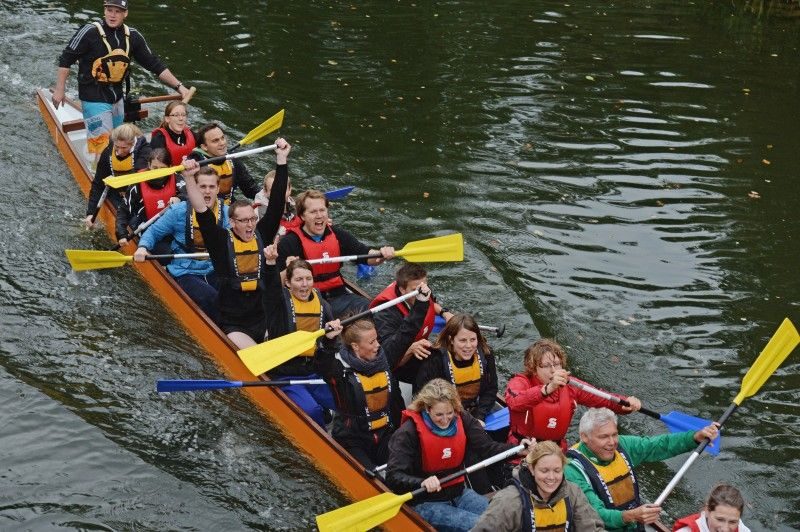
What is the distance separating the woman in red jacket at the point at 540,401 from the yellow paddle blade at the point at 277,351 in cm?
141

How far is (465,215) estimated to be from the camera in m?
11.1

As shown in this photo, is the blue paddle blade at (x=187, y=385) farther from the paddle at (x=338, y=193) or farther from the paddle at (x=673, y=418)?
the paddle at (x=338, y=193)

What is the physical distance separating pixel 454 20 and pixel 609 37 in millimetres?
2456

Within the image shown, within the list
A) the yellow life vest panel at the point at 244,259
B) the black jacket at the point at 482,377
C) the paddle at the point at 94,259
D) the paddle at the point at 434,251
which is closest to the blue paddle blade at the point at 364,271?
the paddle at the point at 434,251

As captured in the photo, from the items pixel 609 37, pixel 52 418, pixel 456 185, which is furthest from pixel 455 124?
pixel 52 418

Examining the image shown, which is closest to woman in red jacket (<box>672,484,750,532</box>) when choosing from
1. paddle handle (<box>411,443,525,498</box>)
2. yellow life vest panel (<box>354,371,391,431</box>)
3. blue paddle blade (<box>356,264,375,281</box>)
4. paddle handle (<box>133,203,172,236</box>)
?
paddle handle (<box>411,443,525,498</box>)

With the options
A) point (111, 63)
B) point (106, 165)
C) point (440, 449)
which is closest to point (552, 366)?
point (440, 449)

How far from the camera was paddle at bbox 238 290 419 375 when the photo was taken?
7109mm

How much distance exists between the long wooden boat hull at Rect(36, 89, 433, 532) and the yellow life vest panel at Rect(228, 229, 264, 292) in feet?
1.38

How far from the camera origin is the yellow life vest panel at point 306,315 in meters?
7.52

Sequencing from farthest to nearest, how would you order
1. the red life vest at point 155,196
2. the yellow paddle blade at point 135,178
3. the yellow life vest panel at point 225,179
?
the yellow life vest panel at point 225,179 → the red life vest at point 155,196 → the yellow paddle blade at point 135,178

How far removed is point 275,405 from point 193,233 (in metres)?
1.96

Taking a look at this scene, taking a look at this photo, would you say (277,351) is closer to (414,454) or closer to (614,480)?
(414,454)

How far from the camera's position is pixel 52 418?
25.7 feet
